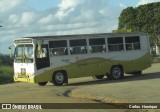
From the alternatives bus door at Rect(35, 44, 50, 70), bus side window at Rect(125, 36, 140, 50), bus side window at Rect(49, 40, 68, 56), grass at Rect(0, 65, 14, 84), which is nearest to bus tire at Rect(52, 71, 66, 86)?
bus door at Rect(35, 44, 50, 70)

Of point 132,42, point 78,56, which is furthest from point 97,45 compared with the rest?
point 132,42

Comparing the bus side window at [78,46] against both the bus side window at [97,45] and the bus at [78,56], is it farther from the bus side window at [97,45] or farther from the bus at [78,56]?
the bus side window at [97,45]

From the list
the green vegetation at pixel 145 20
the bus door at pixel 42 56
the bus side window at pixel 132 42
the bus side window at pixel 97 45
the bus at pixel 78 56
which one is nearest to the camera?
the bus door at pixel 42 56

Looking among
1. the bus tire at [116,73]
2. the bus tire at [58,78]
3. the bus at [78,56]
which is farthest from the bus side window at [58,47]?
the bus tire at [116,73]

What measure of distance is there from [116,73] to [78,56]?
297 cm

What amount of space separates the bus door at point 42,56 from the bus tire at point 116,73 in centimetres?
449

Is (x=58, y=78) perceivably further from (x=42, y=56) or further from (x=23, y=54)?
(x=23, y=54)

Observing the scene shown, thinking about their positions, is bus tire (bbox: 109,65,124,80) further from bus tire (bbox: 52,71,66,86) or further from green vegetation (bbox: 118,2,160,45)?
green vegetation (bbox: 118,2,160,45)

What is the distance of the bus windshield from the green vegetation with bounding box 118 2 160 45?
42.1m

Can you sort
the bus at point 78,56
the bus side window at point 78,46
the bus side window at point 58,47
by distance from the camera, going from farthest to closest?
1. the bus side window at point 78,46
2. the bus side window at point 58,47
3. the bus at point 78,56

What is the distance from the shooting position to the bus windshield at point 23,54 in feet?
84.2

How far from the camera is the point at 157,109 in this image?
1446 cm

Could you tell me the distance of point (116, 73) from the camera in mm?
28625

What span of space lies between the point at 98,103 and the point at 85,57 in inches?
426
